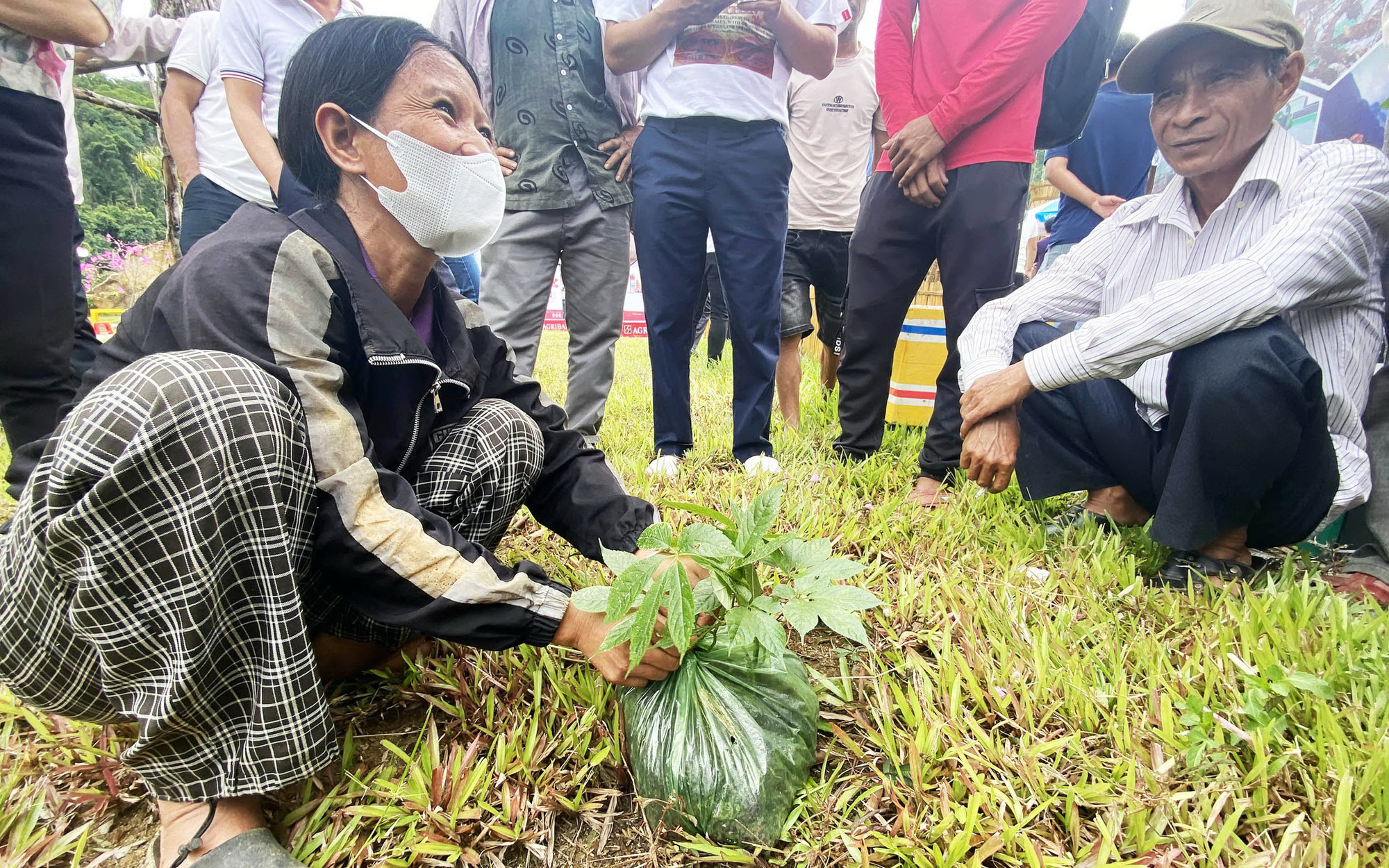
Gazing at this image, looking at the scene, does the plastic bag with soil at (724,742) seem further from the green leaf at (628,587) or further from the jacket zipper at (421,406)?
the jacket zipper at (421,406)

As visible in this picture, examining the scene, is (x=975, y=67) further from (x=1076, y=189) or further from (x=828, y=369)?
(x=828, y=369)

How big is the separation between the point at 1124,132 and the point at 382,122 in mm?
3583

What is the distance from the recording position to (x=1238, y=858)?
2.97ft

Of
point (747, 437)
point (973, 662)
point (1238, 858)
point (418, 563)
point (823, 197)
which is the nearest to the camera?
point (1238, 858)

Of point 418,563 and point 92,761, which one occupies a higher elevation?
point 418,563

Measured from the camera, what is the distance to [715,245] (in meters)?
2.56

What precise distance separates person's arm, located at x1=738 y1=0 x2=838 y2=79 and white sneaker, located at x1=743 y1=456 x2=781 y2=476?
1.55 meters

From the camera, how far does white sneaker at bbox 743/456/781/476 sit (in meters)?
2.51

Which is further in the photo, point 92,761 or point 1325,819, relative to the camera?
point 92,761

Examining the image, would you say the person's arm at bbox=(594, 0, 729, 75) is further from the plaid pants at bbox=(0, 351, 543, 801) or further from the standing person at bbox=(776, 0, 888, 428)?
the plaid pants at bbox=(0, 351, 543, 801)

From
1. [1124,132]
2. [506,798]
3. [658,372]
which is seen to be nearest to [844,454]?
[658,372]

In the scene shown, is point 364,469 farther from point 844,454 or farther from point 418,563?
point 844,454

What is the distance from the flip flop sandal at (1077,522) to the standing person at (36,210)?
288 cm

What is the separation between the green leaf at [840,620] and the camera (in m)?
0.91
